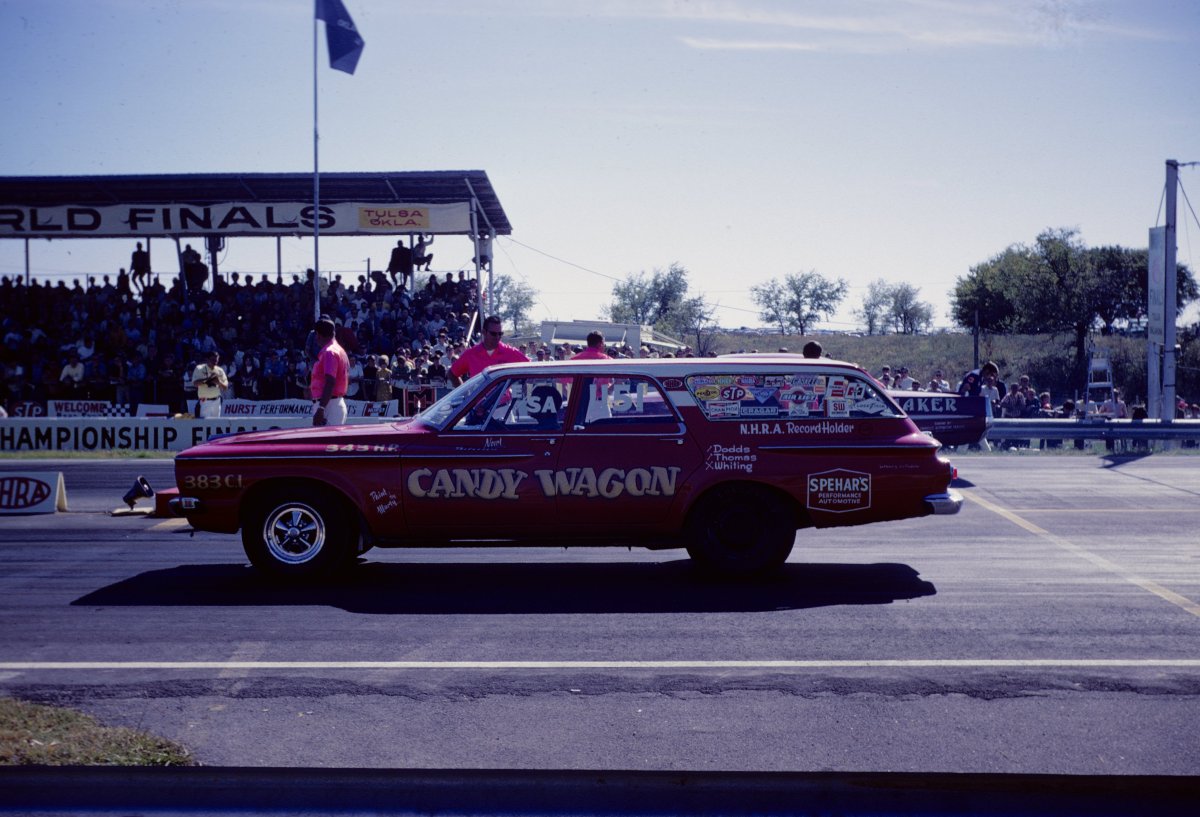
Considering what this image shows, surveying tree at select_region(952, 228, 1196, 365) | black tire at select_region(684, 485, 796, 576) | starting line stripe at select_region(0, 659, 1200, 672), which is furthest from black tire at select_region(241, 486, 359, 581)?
tree at select_region(952, 228, 1196, 365)

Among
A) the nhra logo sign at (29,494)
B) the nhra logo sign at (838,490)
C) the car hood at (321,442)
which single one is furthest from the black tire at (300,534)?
the nhra logo sign at (29,494)

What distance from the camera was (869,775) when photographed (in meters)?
4.39

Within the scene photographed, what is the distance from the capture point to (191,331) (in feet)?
96.1

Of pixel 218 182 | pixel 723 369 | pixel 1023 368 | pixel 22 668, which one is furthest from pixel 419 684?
pixel 1023 368

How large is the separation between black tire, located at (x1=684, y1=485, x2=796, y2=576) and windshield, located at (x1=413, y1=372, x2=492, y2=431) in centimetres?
172

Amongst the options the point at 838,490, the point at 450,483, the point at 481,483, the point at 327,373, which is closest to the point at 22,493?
the point at 327,373

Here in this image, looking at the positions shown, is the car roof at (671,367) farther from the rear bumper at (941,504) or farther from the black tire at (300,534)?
the black tire at (300,534)

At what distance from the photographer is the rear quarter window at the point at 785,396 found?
8.22 meters

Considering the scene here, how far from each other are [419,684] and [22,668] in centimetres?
208

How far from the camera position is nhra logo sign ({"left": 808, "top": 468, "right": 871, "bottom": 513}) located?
8.11 metres

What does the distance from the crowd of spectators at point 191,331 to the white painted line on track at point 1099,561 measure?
15296 mm

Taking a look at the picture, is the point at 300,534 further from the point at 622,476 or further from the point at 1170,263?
the point at 1170,263

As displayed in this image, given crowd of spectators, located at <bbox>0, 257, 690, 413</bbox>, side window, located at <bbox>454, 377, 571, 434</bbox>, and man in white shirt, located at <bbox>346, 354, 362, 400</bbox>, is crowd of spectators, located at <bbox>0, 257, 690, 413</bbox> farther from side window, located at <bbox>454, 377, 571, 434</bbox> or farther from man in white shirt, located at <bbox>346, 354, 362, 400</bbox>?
side window, located at <bbox>454, 377, 571, 434</bbox>

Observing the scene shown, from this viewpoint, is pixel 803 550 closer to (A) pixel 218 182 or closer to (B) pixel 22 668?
(B) pixel 22 668
